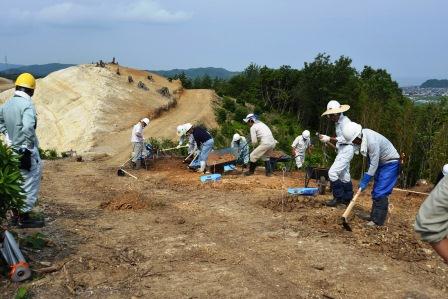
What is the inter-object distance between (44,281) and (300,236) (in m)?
3.32

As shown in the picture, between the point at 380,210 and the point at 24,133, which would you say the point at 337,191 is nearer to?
the point at 380,210

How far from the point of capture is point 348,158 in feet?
25.9

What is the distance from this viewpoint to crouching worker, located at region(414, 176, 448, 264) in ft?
8.53

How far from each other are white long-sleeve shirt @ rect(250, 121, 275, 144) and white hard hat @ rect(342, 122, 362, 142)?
418cm

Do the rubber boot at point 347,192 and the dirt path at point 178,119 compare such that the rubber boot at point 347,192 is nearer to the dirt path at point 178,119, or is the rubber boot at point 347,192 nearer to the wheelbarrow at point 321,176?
the wheelbarrow at point 321,176

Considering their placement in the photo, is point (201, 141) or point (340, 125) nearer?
point (340, 125)

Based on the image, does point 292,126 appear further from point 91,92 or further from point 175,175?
point 175,175

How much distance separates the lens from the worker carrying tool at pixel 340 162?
7.91 m

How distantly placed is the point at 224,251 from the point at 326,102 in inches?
1590

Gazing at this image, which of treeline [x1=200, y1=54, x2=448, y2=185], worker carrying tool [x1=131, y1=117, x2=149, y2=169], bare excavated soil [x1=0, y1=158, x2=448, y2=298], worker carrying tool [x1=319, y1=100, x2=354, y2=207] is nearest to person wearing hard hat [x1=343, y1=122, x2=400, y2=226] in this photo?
A: bare excavated soil [x1=0, y1=158, x2=448, y2=298]

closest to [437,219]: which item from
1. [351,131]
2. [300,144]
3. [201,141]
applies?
[351,131]

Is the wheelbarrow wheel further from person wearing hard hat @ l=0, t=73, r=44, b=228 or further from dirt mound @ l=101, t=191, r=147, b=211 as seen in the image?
person wearing hard hat @ l=0, t=73, r=44, b=228

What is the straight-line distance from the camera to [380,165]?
7.16 meters

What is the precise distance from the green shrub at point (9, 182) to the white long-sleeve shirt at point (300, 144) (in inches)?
402
